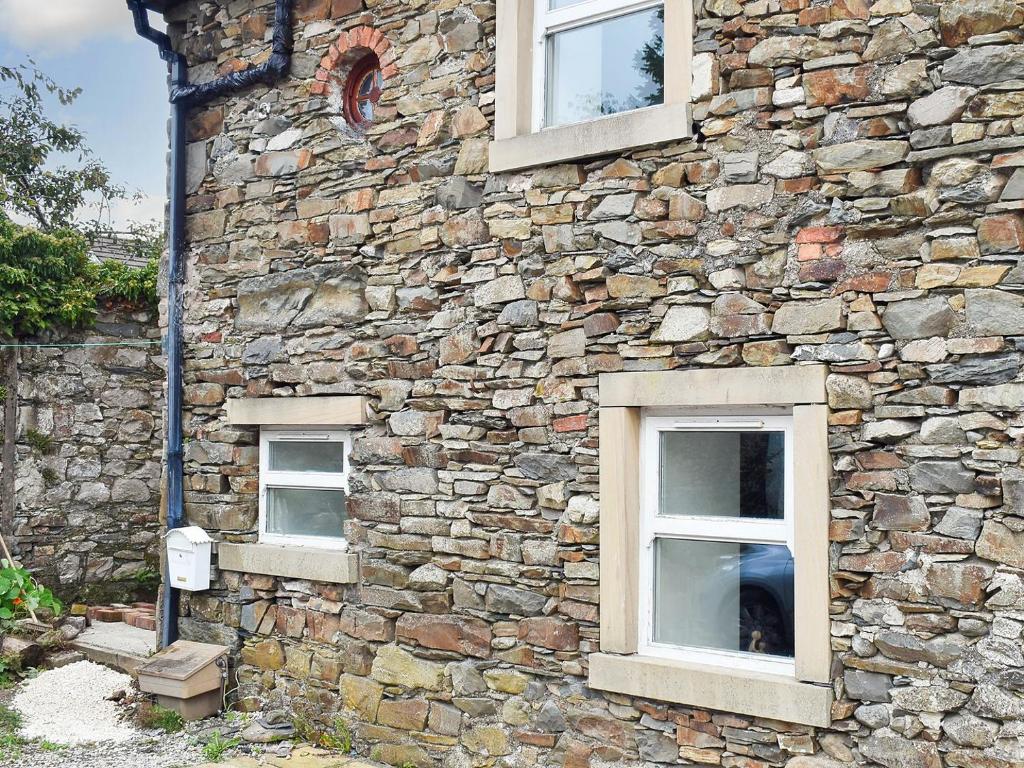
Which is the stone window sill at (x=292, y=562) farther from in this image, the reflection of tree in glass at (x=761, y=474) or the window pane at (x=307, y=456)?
the reflection of tree in glass at (x=761, y=474)

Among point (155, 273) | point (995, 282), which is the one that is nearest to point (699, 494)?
point (995, 282)

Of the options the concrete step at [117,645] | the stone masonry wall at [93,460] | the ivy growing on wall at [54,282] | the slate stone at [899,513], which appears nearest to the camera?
the slate stone at [899,513]

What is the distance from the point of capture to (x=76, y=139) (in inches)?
611

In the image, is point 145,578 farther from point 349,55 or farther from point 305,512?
point 349,55

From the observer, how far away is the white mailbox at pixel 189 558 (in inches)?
249

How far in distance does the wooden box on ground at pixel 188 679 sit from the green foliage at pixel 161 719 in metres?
0.03

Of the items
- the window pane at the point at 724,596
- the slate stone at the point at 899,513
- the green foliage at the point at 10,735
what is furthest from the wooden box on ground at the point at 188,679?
the slate stone at the point at 899,513

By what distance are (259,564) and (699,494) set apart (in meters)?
3.02

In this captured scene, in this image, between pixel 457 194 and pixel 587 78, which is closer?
pixel 587 78

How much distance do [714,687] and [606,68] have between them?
3.08m

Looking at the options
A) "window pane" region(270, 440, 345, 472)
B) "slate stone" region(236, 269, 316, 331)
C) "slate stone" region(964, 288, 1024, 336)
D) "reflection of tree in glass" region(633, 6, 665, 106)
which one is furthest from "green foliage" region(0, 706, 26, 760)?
"slate stone" region(964, 288, 1024, 336)

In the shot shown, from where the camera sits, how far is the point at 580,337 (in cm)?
483

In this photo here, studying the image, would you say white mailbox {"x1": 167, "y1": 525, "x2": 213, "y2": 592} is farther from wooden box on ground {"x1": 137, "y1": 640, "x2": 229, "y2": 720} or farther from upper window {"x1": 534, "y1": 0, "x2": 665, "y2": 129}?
upper window {"x1": 534, "y1": 0, "x2": 665, "y2": 129}

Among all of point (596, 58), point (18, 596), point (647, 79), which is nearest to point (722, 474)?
point (647, 79)
